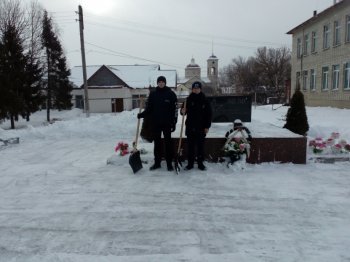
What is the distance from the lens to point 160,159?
6668 millimetres

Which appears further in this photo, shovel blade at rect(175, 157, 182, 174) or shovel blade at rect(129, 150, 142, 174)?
shovel blade at rect(129, 150, 142, 174)

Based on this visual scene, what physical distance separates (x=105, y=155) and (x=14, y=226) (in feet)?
15.2

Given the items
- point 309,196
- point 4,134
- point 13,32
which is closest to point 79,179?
point 309,196

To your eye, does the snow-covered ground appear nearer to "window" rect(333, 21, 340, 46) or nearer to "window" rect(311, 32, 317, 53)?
"window" rect(333, 21, 340, 46)

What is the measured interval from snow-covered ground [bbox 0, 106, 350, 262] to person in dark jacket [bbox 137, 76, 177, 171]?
452mm

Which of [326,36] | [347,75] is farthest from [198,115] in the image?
[326,36]

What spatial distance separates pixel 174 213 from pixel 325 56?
25387mm

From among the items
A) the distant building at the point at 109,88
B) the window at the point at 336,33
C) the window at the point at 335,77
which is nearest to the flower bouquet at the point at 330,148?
Answer: the window at the point at 335,77

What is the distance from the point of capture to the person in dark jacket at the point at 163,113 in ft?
20.9

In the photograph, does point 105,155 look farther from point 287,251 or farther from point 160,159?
point 287,251

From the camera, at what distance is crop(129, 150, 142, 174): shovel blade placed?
6.40 m

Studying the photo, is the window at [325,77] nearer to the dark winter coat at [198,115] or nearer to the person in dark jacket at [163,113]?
the dark winter coat at [198,115]

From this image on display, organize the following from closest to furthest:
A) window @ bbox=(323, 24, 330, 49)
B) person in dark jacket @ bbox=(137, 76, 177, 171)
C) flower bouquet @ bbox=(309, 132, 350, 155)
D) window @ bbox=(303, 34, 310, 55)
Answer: person in dark jacket @ bbox=(137, 76, 177, 171) < flower bouquet @ bbox=(309, 132, 350, 155) < window @ bbox=(323, 24, 330, 49) < window @ bbox=(303, 34, 310, 55)

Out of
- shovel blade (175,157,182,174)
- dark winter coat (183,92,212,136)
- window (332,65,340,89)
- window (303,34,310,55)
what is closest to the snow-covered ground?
shovel blade (175,157,182,174)
